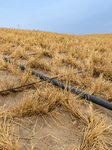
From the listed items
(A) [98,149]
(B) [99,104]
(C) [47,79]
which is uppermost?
(C) [47,79]

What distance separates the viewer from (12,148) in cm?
79

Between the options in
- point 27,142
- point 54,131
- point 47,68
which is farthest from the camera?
point 47,68

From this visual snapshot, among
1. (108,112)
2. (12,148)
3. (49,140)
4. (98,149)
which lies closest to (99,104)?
(108,112)

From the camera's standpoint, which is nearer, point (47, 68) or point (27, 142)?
point (27, 142)

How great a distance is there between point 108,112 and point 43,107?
2.45 ft

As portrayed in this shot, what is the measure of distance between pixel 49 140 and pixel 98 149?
37 cm

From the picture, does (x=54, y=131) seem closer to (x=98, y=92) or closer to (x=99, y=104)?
(x=99, y=104)

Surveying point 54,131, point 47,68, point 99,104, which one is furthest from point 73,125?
point 47,68

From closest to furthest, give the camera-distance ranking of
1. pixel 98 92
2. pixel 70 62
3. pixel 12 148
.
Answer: pixel 12 148 < pixel 98 92 < pixel 70 62

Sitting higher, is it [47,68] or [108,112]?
[47,68]

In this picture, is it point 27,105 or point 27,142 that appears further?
point 27,105

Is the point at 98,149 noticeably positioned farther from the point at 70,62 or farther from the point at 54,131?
the point at 70,62

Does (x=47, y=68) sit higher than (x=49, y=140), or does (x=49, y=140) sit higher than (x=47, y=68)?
(x=47, y=68)

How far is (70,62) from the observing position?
2.77 meters
